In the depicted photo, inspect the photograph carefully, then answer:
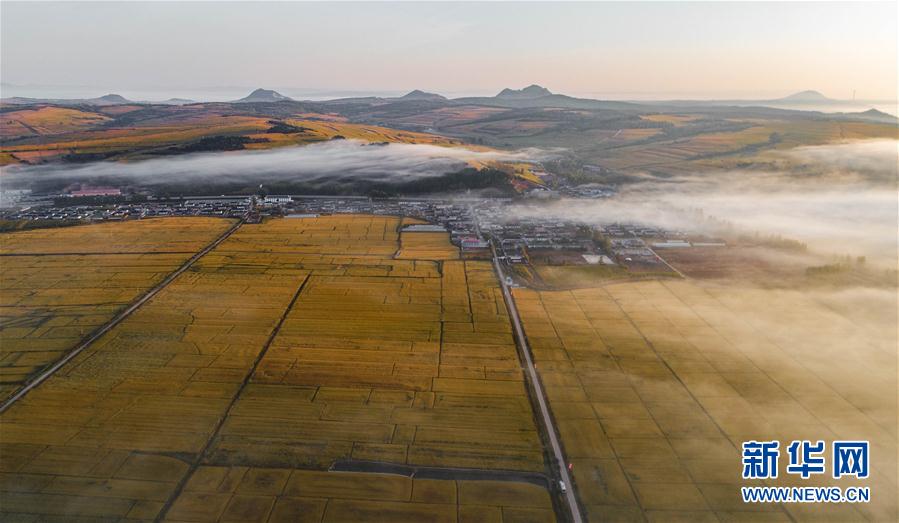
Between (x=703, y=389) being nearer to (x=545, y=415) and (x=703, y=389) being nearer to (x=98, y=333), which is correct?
(x=545, y=415)

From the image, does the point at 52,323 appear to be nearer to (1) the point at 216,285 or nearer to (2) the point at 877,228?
(1) the point at 216,285

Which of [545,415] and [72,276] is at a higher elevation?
[72,276]

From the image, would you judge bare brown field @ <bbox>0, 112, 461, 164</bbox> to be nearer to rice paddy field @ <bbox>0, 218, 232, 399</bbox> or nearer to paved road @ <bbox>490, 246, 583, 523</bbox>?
rice paddy field @ <bbox>0, 218, 232, 399</bbox>

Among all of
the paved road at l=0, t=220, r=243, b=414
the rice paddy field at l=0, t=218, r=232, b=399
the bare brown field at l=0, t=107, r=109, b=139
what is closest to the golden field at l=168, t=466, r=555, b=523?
the paved road at l=0, t=220, r=243, b=414

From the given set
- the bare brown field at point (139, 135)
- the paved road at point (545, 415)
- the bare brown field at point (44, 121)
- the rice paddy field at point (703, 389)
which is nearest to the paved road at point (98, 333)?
the paved road at point (545, 415)

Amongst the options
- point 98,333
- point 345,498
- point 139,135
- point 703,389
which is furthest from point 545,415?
point 139,135

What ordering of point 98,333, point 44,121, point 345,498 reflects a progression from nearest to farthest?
point 345,498
point 98,333
point 44,121

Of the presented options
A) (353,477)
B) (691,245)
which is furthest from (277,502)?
(691,245)
